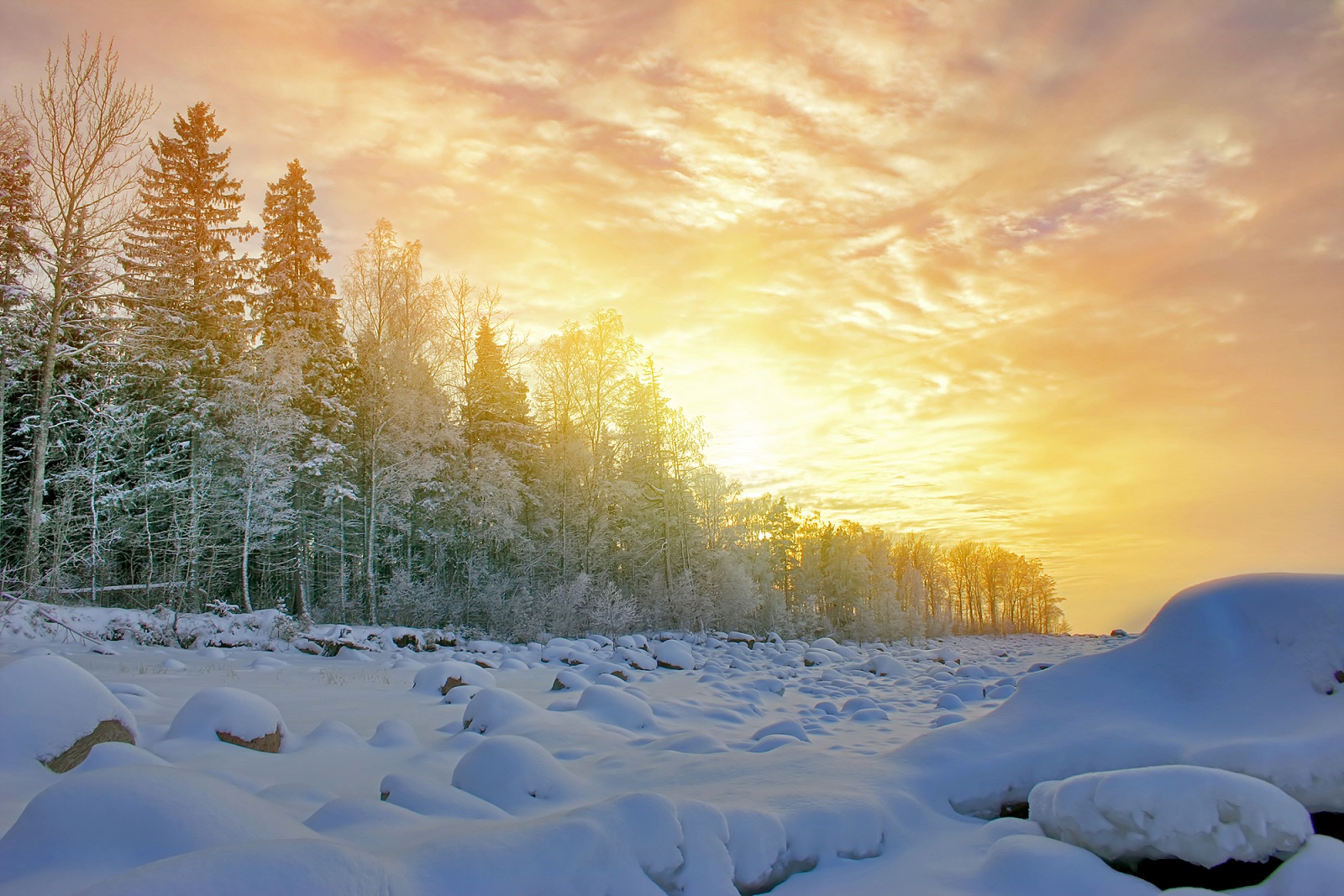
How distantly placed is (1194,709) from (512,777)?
3.29 metres

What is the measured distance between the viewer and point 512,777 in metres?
3.00

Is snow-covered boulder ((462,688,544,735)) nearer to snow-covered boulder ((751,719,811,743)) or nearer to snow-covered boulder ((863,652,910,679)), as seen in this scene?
snow-covered boulder ((751,719,811,743))

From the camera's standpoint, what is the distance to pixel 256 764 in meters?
3.50

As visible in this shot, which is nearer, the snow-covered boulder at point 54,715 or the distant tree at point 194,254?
the snow-covered boulder at point 54,715

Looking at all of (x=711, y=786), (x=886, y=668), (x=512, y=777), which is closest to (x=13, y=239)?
(x=512, y=777)

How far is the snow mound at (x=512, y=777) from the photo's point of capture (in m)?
2.94

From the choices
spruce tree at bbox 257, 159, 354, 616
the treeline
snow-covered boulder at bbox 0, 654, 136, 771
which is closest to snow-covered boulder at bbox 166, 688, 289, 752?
snow-covered boulder at bbox 0, 654, 136, 771

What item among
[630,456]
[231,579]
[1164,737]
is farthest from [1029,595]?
[1164,737]

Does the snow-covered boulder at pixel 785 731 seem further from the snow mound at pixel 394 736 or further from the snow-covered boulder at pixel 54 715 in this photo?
the snow-covered boulder at pixel 54 715

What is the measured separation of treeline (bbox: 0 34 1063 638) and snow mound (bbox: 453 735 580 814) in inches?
511

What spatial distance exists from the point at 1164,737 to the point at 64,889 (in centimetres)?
408

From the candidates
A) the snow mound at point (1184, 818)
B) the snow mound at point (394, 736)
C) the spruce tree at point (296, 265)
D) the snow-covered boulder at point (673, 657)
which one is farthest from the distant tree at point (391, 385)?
the snow mound at point (1184, 818)

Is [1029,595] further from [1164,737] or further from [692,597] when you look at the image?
[1164,737]

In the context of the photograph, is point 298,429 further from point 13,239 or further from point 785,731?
point 785,731
